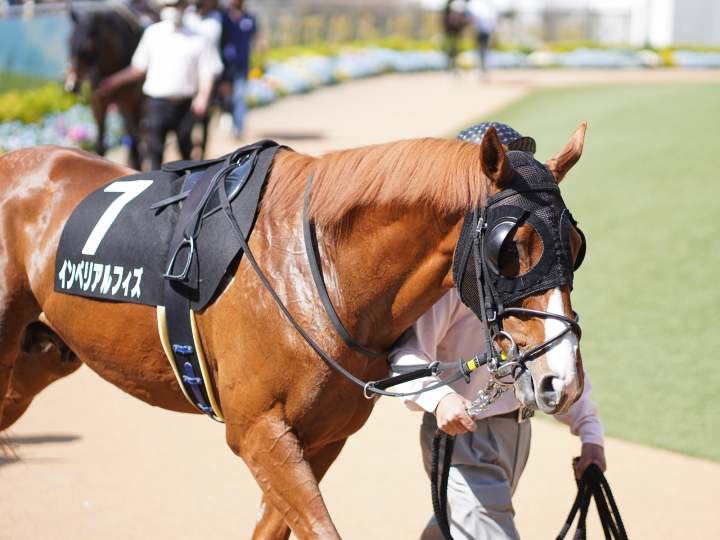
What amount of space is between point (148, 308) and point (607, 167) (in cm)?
810

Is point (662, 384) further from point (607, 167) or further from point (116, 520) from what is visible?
point (607, 167)

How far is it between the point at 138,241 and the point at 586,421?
1.58 m

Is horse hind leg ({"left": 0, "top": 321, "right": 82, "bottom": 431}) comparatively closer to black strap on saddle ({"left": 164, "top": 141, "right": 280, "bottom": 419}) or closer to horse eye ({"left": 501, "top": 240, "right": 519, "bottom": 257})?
black strap on saddle ({"left": 164, "top": 141, "right": 280, "bottom": 419})

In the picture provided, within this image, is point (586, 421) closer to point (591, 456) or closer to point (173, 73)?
point (591, 456)

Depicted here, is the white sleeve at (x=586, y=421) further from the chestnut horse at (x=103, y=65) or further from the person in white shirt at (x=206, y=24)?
the chestnut horse at (x=103, y=65)

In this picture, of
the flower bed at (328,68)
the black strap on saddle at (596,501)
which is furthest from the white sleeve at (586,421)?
the flower bed at (328,68)

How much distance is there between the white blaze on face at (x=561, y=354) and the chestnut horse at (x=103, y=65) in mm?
7488

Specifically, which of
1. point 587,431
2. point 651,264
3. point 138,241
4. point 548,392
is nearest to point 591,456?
point 587,431

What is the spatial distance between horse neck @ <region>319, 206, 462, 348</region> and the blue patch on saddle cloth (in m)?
0.31

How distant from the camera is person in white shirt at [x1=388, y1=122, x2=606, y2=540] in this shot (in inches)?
102

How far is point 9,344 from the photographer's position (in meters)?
3.00

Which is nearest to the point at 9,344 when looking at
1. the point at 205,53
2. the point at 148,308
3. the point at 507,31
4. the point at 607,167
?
the point at 148,308

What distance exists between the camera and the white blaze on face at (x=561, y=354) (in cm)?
204

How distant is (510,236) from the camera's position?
2.12 metres
